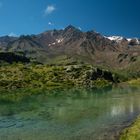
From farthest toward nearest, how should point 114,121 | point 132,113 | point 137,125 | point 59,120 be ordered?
point 132,113 < point 59,120 < point 114,121 < point 137,125

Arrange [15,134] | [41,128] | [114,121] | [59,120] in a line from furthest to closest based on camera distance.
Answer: [59,120]
[114,121]
[41,128]
[15,134]

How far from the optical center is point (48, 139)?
63906mm

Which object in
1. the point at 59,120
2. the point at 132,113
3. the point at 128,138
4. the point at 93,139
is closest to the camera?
the point at 128,138

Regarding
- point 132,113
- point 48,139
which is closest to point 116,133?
point 48,139

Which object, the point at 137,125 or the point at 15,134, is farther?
the point at 15,134

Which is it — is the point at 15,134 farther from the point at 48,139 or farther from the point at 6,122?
the point at 6,122

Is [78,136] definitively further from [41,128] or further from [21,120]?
[21,120]

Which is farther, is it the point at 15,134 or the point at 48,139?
the point at 15,134

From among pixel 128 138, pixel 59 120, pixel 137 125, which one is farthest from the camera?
pixel 59 120

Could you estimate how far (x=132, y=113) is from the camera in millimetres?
98625

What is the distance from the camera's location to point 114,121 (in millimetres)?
83438

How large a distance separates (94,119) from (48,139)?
1028 inches

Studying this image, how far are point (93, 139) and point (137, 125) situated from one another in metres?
11.0

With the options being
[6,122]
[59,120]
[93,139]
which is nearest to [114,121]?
[59,120]
